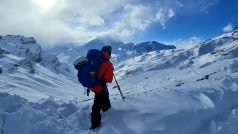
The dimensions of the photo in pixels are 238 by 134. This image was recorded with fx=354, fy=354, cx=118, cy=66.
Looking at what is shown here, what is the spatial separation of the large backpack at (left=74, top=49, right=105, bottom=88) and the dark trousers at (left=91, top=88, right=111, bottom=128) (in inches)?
19.5

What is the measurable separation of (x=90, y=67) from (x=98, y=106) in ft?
4.30

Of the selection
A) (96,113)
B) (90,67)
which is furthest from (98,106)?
(90,67)

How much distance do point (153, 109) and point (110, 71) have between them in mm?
1758

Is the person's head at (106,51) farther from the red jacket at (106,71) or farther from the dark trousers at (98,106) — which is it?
the dark trousers at (98,106)

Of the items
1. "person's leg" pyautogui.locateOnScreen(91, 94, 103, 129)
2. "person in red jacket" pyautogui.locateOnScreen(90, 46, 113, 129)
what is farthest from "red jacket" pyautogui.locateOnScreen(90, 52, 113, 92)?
"person's leg" pyautogui.locateOnScreen(91, 94, 103, 129)

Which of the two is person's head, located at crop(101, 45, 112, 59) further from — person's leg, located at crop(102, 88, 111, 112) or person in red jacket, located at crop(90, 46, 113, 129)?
person's leg, located at crop(102, 88, 111, 112)

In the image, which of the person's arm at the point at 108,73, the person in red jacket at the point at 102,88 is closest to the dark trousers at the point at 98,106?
the person in red jacket at the point at 102,88

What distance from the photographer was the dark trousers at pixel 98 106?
35.2 ft

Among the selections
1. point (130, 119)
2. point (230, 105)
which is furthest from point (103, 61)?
point (230, 105)

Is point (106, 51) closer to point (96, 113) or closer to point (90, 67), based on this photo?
point (90, 67)

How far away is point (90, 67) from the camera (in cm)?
1069

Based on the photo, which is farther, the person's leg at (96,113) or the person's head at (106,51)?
the person's head at (106,51)

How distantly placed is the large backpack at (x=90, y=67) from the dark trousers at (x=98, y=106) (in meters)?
0.49

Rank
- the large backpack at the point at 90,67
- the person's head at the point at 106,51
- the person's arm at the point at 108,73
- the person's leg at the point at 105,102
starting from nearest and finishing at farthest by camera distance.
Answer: the large backpack at the point at 90,67
the person's arm at the point at 108,73
the person's head at the point at 106,51
the person's leg at the point at 105,102
